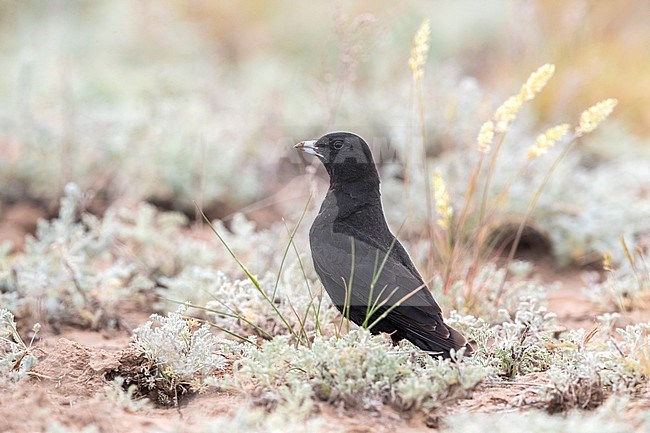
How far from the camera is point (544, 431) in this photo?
8.23ft

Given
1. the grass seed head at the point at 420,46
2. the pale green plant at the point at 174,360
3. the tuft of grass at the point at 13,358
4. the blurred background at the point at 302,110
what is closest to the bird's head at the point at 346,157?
the grass seed head at the point at 420,46

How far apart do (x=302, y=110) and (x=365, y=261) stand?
462 cm

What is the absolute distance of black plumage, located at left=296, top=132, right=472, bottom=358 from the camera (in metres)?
3.30

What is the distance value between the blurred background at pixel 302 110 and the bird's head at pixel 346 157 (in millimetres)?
704

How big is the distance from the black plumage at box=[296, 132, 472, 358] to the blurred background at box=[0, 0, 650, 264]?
0.75 meters

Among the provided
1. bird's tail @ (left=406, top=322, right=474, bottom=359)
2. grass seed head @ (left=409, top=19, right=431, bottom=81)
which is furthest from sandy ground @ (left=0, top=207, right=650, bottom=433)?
grass seed head @ (left=409, top=19, right=431, bottom=81)

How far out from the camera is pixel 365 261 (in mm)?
3410

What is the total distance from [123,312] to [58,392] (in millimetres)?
1537

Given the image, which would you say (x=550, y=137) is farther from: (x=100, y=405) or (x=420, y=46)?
(x=100, y=405)

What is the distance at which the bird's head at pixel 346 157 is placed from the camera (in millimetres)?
3648

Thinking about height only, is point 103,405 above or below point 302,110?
below

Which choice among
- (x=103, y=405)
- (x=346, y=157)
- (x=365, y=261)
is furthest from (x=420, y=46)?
(x=103, y=405)

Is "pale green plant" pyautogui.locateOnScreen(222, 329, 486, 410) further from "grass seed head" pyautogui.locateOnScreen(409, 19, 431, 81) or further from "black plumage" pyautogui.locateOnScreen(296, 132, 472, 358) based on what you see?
"grass seed head" pyautogui.locateOnScreen(409, 19, 431, 81)

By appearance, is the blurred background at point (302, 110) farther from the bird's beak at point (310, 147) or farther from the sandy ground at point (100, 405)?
the sandy ground at point (100, 405)
